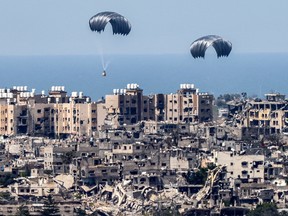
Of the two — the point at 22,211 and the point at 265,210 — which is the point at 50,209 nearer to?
the point at 22,211

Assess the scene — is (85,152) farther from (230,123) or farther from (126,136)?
(230,123)

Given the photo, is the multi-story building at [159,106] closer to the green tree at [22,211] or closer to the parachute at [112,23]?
the parachute at [112,23]

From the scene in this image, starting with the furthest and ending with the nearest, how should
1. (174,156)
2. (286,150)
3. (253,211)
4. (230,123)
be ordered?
1. (230,123)
2. (286,150)
3. (174,156)
4. (253,211)

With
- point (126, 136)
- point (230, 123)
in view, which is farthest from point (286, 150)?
point (230, 123)

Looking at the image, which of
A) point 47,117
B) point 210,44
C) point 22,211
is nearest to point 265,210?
point 22,211

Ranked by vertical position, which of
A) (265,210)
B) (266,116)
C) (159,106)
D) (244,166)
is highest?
(159,106)

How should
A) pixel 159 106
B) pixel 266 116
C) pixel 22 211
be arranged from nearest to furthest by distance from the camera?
pixel 22 211
pixel 266 116
pixel 159 106
